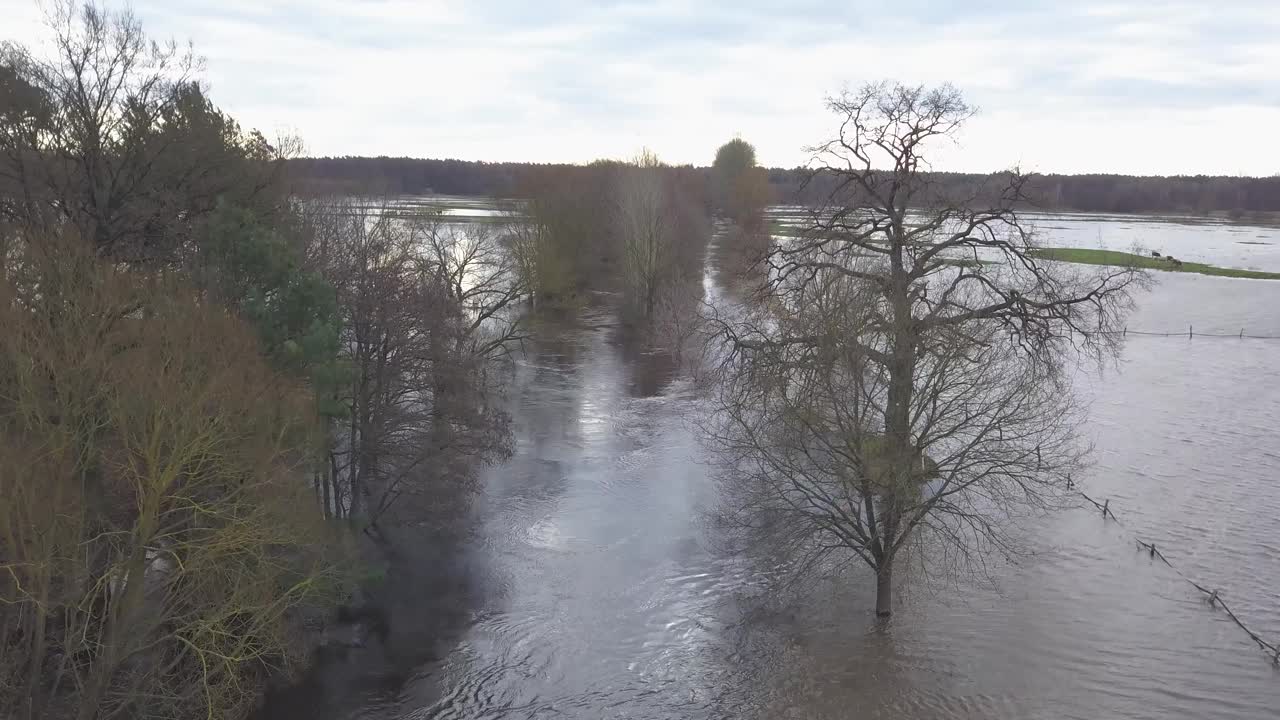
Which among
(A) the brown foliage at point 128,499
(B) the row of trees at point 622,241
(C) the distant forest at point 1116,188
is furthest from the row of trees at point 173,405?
(C) the distant forest at point 1116,188

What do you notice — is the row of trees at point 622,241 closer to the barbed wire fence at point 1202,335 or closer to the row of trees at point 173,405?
the row of trees at point 173,405

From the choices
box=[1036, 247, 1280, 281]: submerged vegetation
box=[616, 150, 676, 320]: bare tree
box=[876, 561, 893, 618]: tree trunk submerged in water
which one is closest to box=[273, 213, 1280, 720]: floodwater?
box=[876, 561, 893, 618]: tree trunk submerged in water

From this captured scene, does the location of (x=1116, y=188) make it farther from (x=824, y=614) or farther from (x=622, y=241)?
(x=824, y=614)

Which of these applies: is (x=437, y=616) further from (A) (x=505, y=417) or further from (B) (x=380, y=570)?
(A) (x=505, y=417)

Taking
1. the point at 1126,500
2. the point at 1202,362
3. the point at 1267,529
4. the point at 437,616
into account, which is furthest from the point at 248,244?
the point at 1202,362

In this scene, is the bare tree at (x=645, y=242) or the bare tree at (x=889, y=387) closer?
the bare tree at (x=889, y=387)

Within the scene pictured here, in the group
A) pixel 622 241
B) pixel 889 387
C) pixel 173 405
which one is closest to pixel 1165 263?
pixel 622 241

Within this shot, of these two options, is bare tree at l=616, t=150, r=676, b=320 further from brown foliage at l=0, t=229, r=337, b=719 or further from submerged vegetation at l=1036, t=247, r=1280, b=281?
brown foliage at l=0, t=229, r=337, b=719
